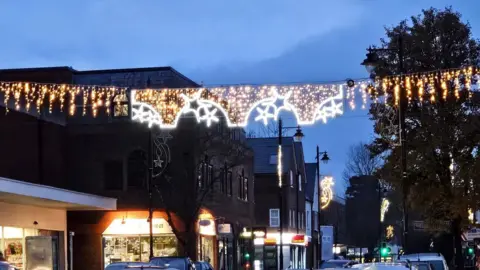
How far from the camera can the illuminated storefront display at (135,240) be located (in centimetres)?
4269

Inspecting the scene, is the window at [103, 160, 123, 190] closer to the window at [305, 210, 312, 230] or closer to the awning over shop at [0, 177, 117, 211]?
the awning over shop at [0, 177, 117, 211]

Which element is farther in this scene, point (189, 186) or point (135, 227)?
point (135, 227)

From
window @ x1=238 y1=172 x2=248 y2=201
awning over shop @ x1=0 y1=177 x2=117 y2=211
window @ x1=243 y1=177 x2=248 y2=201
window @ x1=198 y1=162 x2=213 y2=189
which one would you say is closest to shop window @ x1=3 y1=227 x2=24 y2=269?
awning over shop @ x1=0 y1=177 x2=117 y2=211

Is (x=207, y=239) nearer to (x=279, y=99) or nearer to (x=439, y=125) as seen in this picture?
(x=439, y=125)

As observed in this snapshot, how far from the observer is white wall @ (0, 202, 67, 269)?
35000 millimetres

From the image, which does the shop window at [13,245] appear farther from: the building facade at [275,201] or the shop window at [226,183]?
the building facade at [275,201]

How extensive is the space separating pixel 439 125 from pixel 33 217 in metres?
18.3

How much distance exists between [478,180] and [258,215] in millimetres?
35267

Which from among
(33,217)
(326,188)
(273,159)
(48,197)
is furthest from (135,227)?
(326,188)

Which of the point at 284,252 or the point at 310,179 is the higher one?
the point at 310,179

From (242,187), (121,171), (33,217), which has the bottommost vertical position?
(33,217)

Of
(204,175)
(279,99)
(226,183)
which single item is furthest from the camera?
(226,183)

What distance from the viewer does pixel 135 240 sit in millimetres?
43219

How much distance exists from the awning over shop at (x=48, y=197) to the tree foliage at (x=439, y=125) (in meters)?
13.6
